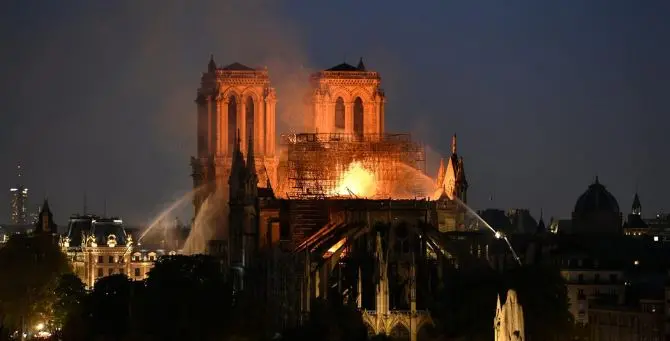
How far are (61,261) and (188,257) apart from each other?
23273mm

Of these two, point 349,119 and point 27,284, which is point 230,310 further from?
point 349,119

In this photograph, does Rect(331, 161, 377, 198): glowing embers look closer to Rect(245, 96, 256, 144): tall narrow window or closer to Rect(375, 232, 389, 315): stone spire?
Rect(245, 96, 256, 144): tall narrow window

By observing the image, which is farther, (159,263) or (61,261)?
(61,261)

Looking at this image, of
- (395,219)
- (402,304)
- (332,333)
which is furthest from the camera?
(395,219)

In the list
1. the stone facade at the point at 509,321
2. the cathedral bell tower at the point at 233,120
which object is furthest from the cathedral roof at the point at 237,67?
the stone facade at the point at 509,321

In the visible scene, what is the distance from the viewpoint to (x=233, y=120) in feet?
601

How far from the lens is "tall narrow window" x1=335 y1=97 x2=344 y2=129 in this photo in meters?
182

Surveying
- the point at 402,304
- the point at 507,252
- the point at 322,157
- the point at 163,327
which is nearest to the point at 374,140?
the point at 322,157

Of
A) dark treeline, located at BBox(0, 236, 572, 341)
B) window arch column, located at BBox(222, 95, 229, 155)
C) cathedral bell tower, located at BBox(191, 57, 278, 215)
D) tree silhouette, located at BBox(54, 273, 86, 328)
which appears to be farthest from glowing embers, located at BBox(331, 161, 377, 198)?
tree silhouette, located at BBox(54, 273, 86, 328)

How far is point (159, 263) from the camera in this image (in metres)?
160

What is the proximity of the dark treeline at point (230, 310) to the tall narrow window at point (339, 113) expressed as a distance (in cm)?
2295

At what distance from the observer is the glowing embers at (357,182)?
Result: 579 ft

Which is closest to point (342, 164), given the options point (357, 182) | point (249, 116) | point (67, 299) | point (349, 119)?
point (357, 182)

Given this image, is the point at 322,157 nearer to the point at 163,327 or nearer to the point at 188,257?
the point at 188,257
